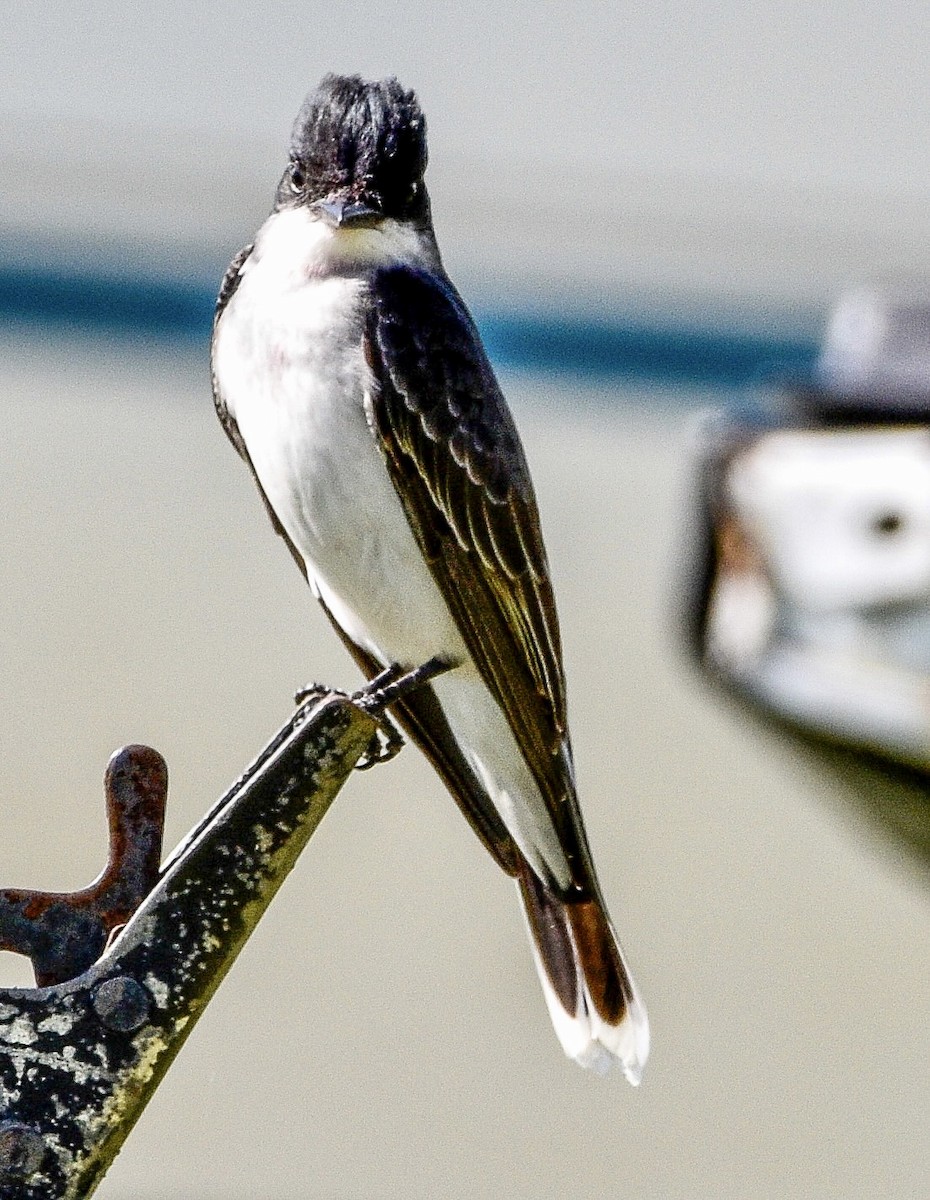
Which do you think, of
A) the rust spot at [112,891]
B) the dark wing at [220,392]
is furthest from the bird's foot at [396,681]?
the rust spot at [112,891]

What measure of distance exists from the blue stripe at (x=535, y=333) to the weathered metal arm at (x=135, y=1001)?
2.82 metres

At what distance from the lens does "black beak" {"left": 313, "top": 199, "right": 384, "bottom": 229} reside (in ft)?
5.45

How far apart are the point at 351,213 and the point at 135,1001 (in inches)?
33.8

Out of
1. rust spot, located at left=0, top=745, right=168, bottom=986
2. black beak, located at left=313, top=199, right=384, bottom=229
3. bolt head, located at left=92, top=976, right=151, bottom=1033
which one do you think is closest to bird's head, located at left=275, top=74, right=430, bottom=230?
black beak, located at left=313, top=199, right=384, bottom=229

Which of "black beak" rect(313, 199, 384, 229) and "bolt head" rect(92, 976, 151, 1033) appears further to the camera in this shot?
"black beak" rect(313, 199, 384, 229)

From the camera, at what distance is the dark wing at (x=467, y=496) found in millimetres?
1728

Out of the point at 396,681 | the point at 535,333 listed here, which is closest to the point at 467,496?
the point at 396,681

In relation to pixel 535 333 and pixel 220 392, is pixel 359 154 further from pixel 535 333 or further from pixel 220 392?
pixel 535 333

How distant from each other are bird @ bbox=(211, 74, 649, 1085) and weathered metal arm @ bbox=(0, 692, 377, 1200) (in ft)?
2.19

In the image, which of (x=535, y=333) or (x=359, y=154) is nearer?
(x=359, y=154)

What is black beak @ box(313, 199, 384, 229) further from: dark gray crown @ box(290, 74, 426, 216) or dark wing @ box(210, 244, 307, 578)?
dark wing @ box(210, 244, 307, 578)

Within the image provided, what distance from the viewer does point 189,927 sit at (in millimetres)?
983

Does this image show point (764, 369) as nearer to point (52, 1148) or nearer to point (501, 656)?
point (501, 656)

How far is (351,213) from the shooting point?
1.66 metres
